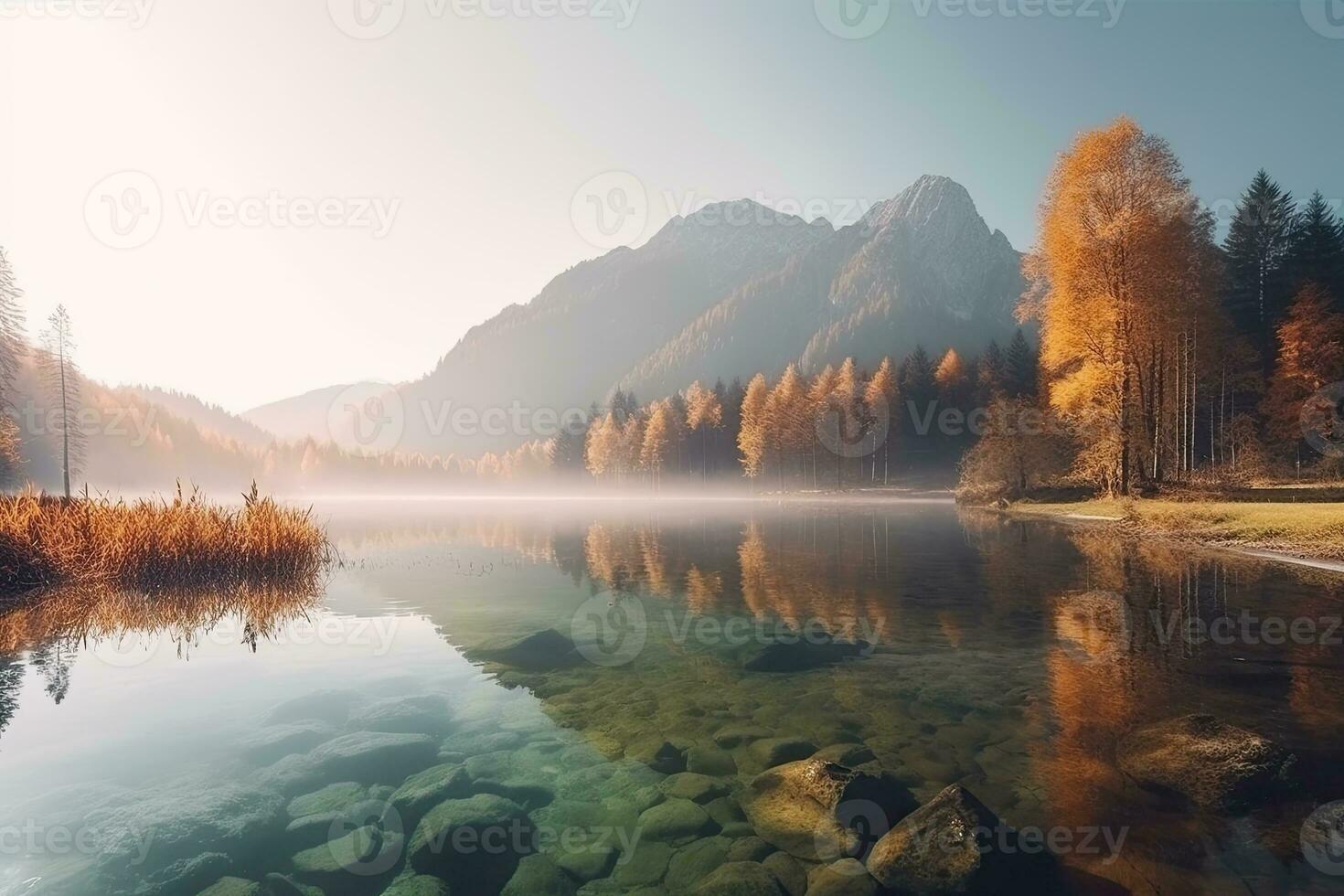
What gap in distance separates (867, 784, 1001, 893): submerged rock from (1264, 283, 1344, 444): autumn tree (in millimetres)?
56442

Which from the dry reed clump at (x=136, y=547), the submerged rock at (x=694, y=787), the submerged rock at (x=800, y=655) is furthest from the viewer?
the dry reed clump at (x=136, y=547)

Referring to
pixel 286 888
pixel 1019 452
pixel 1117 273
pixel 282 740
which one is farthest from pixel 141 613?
pixel 1019 452

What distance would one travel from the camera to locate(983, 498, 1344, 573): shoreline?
19.0 meters

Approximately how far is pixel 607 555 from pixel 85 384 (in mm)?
170015

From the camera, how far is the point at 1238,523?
22.6m

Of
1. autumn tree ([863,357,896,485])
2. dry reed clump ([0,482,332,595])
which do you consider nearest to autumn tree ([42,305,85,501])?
dry reed clump ([0,482,332,595])

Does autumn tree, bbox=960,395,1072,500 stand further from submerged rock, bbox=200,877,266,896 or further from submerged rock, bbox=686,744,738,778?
submerged rock, bbox=200,877,266,896

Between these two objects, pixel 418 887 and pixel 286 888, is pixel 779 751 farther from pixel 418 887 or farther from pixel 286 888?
pixel 286 888

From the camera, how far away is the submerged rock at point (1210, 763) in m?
6.51

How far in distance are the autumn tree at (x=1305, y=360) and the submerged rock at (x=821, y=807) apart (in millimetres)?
56545

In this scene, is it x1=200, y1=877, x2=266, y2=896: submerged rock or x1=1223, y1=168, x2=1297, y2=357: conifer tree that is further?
x1=1223, y1=168, x2=1297, y2=357: conifer tree

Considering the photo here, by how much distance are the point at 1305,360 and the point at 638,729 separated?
58649mm

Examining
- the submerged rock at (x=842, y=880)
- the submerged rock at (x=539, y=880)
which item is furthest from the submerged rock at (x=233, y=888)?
the submerged rock at (x=842, y=880)

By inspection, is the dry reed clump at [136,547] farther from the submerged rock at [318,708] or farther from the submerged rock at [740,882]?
the submerged rock at [740,882]
